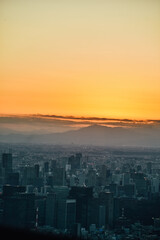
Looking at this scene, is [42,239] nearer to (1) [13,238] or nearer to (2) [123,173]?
(1) [13,238]

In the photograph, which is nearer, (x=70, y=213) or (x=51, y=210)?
(x=51, y=210)

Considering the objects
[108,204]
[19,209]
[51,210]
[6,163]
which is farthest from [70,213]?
[6,163]

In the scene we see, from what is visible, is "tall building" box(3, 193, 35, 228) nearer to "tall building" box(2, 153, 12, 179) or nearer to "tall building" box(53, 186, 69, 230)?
"tall building" box(53, 186, 69, 230)

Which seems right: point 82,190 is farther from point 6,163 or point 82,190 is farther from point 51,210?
point 6,163

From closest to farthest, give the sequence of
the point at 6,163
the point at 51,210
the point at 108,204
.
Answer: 1. the point at 51,210
2. the point at 108,204
3. the point at 6,163

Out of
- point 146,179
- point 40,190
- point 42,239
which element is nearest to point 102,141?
point 146,179

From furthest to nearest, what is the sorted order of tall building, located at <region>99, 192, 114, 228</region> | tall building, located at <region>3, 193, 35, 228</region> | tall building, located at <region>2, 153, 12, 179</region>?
1. tall building, located at <region>2, 153, 12, 179</region>
2. tall building, located at <region>99, 192, 114, 228</region>
3. tall building, located at <region>3, 193, 35, 228</region>

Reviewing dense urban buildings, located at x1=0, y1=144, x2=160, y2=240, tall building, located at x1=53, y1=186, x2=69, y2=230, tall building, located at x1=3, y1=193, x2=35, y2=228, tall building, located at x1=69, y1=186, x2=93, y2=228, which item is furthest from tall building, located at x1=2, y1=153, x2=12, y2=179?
tall building, located at x1=3, y1=193, x2=35, y2=228

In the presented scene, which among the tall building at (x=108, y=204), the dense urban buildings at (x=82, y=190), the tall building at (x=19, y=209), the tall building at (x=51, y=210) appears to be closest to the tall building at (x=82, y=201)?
the dense urban buildings at (x=82, y=190)
